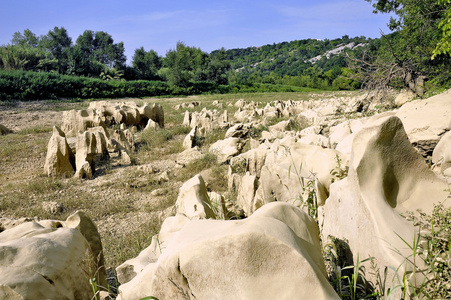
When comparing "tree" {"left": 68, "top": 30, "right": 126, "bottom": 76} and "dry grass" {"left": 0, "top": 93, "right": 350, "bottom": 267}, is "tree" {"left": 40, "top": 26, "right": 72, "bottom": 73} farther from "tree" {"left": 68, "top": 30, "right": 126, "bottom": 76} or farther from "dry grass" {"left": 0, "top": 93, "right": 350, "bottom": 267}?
"dry grass" {"left": 0, "top": 93, "right": 350, "bottom": 267}

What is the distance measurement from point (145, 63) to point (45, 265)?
51028 millimetres

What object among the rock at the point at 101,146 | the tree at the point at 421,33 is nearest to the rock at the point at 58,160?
the rock at the point at 101,146

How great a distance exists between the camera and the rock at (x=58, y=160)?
696 centimetres

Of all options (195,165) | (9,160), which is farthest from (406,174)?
(9,160)

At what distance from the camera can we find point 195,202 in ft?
9.64

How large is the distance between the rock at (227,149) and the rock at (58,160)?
10.00 feet

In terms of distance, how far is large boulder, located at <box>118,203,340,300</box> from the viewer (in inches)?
48.0

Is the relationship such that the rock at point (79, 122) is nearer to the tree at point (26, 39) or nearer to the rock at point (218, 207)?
the rock at point (218, 207)

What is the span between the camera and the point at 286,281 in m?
1.22

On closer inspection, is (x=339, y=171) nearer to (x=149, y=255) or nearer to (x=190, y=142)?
(x=149, y=255)

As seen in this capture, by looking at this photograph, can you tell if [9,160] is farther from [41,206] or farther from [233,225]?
[233,225]

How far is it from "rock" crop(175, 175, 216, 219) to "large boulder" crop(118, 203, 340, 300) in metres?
1.29

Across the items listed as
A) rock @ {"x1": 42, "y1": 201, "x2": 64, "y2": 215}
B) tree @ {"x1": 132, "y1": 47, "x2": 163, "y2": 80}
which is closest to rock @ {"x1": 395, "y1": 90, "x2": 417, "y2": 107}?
rock @ {"x1": 42, "y1": 201, "x2": 64, "y2": 215}

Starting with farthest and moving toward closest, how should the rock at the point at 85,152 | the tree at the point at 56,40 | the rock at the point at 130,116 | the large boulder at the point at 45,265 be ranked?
the tree at the point at 56,40 < the rock at the point at 130,116 < the rock at the point at 85,152 < the large boulder at the point at 45,265
